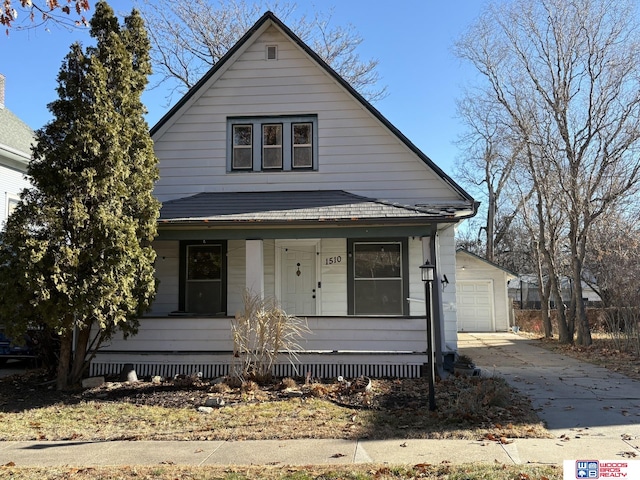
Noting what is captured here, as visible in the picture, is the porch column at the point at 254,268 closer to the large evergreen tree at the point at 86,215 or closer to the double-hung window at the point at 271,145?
the large evergreen tree at the point at 86,215

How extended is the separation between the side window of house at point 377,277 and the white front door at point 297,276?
3.18ft

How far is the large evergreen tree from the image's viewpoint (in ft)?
26.5

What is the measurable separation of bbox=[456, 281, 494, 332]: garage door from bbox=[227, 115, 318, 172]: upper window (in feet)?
43.3

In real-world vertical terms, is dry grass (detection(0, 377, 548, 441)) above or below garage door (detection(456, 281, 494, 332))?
below

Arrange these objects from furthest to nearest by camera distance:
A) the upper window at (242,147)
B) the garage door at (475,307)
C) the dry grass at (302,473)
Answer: the garage door at (475,307) → the upper window at (242,147) → the dry grass at (302,473)

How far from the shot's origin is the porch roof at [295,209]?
32.7 feet

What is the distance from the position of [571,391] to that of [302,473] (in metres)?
5.81

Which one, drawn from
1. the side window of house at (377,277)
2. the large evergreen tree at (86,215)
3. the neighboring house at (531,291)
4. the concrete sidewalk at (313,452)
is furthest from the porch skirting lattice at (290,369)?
the neighboring house at (531,291)

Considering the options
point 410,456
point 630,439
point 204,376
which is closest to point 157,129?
point 204,376

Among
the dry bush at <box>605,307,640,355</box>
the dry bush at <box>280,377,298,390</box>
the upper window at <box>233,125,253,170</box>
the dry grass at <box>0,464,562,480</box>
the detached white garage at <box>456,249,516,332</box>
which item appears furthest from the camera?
the detached white garage at <box>456,249,516,332</box>

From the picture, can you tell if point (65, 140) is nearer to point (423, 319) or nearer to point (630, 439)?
point (423, 319)

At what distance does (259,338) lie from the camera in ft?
30.0

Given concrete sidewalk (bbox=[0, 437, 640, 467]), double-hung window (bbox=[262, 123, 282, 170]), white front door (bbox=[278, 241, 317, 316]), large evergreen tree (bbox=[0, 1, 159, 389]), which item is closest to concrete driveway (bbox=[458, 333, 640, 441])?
concrete sidewalk (bbox=[0, 437, 640, 467])

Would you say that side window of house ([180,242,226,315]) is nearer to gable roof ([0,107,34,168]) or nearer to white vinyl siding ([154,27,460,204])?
white vinyl siding ([154,27,460,204])
